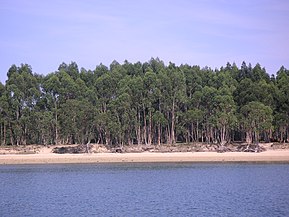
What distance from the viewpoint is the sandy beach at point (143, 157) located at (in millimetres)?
72938

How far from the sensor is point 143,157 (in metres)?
78.4

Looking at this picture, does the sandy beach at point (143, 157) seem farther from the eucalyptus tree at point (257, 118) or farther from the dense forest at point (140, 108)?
the dense forest at point (140, 108)

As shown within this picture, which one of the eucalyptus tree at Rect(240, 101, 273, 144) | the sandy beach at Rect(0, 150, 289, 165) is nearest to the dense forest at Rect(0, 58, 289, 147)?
the eucalyptus tree at Rect(240, 101, 273, 144)

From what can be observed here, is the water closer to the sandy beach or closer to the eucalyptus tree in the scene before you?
the sandy beach

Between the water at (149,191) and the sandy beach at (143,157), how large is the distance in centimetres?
898

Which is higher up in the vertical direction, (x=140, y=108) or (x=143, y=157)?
(x=140, y=108)

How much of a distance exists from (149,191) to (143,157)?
35.9m

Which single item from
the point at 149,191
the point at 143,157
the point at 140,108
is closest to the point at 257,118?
the point at 143,157

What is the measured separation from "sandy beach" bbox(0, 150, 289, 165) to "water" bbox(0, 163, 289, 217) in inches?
354

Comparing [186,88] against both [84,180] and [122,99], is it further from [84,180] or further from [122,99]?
[84,180]

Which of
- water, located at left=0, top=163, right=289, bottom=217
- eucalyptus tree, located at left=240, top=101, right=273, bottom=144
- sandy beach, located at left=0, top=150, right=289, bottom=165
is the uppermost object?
eucalyptus tree, located at left=240, top=101, right=273, bottom=144

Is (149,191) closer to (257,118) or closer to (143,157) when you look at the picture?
(143,157)

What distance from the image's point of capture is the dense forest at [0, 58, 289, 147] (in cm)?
8781

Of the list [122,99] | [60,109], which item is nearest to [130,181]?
[122,99]
